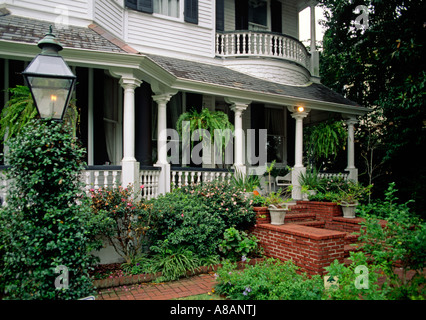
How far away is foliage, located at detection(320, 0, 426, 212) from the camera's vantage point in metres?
8.77

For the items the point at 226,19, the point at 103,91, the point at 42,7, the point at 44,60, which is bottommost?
the point at 44,60

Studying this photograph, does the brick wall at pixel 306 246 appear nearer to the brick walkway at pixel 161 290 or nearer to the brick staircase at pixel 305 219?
the brick staircase at pixel 305 219

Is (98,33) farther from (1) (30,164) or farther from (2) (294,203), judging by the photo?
(2) (294,203)

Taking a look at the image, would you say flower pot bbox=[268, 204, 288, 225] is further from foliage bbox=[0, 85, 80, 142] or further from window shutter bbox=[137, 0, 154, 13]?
window shutter bbox=[137, 0, 154, 13]

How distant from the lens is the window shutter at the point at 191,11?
9.60 meters

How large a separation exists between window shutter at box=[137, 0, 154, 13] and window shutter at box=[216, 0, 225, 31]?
234cm

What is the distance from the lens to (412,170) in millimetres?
10750

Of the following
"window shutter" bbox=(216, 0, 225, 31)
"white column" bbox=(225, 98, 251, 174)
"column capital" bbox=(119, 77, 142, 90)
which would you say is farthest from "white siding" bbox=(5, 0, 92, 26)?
"window shutter" bbox=(216, 0, 225, 31)

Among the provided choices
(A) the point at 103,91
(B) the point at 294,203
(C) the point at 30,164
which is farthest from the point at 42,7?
(B) the point at 294,203

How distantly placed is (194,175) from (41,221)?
4.45m

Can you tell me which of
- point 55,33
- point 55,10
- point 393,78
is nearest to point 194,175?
point 55,33

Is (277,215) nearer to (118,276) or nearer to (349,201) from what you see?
(349,201)

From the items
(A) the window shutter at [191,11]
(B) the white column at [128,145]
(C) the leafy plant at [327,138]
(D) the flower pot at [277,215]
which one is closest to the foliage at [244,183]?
(D) the flower pot at [277,215]
